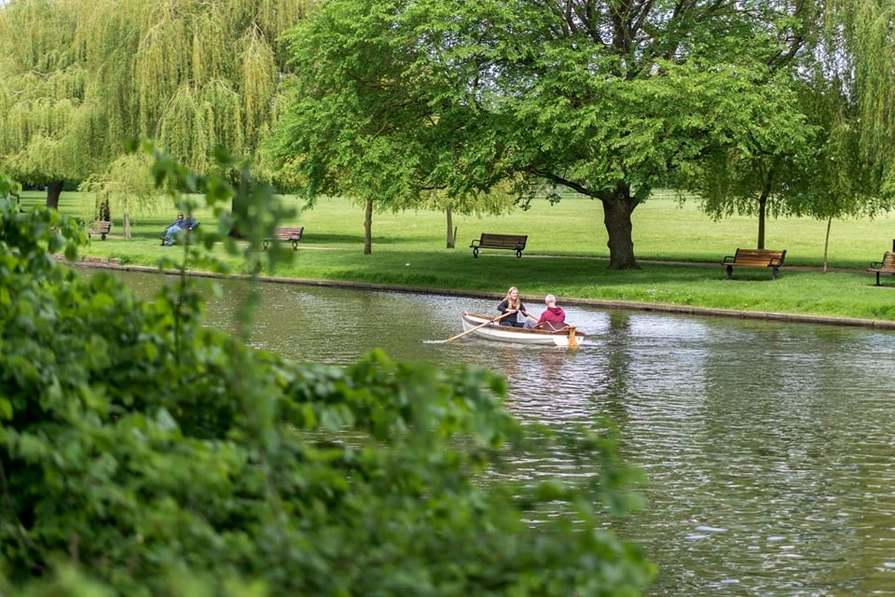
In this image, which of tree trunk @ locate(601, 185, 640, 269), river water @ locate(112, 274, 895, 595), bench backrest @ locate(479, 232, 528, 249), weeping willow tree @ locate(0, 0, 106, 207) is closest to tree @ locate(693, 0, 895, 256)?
tree trunk @ locate(601, 185, 640, 269)

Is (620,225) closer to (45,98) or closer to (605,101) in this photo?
(605,101)

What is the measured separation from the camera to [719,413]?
19.4 meters

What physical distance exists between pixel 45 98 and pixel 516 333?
130 feet

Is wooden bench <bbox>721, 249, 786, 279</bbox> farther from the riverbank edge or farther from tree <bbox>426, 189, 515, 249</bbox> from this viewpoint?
tree <bbox>426, 189, 515, 249</bbox>

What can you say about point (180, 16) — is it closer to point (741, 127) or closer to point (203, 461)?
point (741, 127)

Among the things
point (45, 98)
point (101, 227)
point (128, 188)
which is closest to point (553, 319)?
point (128, 188)

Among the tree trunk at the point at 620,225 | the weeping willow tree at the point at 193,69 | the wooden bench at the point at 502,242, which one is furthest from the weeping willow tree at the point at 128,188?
the tree trunk at the point at 620,225

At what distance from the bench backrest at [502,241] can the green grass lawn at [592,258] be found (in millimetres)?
595

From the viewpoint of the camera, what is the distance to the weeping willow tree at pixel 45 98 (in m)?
57.1

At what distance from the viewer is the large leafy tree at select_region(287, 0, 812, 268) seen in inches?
1555

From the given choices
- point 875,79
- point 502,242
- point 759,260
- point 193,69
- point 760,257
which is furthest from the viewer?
point 502,242

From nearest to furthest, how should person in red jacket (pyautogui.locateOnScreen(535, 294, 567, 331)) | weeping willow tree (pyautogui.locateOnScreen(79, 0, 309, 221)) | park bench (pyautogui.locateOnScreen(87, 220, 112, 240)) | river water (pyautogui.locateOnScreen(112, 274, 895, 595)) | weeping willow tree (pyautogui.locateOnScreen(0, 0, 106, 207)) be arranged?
river water (pyautogui.locateOnScreen(112, 274, 895, 595)) → person in red jacket (pyautogui.locateOnScreen(535, 294, 567, 331)) → weeping willow tree (pyautogui.locateOnScreen(79, 0, 309, 221)) → weeping willow tree (pyautogui.locateOnScreen(0, 0, 106, 207)) → park bench (pyautogui.locateOnScreen(87, 220, 112, 240))

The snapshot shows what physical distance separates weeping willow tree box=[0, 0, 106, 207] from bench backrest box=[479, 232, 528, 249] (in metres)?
14.6

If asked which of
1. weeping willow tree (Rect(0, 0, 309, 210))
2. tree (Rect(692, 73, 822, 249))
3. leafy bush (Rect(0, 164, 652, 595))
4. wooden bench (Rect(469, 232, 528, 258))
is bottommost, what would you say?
wooden bench (Rect(469, 232, 528, 258))
